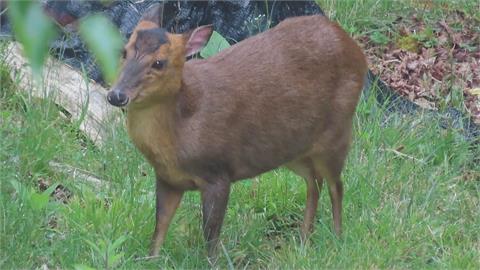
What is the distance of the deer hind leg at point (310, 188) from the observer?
493 centimetres

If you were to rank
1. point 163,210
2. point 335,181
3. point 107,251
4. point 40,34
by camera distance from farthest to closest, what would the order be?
point 335,181, point 163,210, point 107,251, point 40,34

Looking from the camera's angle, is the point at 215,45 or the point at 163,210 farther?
the point at 215,45

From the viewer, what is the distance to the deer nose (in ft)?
12.2

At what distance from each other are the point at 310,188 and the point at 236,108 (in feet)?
2.71

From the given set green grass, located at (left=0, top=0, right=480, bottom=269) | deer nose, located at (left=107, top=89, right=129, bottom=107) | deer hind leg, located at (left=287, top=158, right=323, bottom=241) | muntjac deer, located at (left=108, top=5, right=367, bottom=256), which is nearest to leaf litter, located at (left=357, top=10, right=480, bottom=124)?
green grass, located at (left=0, top=0, right=480, bottom=269)

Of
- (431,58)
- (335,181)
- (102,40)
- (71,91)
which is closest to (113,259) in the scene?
(335,181)

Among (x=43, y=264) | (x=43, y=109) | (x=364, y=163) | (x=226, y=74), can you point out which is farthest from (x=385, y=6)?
(x=43, y=264)

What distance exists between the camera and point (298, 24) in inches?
186

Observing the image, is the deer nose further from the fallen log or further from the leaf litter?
the leaf litter

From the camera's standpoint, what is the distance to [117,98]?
12.2ft

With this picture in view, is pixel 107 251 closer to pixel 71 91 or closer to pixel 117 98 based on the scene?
pixel 117 98

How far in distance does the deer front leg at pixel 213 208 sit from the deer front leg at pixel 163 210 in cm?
20

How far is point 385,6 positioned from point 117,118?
3.23m

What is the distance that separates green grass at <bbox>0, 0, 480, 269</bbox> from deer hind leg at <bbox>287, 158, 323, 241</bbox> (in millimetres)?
65
